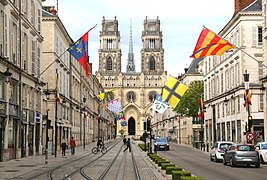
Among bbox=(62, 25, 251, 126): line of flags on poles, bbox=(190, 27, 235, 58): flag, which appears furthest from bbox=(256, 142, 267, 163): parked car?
bbox=(190, 27, 235, 58): flag

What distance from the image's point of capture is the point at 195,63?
104m

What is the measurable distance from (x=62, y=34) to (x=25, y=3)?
829 inches

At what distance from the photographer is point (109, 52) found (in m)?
184

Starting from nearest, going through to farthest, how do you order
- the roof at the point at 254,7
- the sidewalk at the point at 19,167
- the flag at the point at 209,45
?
the sidewalk at the point at 19,167, the flag at the point at 209,45, the roof at the point at 254,7

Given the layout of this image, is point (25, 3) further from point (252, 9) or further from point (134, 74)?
point (134, 74)

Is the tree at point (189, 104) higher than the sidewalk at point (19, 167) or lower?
higher

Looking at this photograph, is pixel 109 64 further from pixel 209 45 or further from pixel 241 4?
pixel 209 45

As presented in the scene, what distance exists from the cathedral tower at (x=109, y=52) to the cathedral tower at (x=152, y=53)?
31.9ft

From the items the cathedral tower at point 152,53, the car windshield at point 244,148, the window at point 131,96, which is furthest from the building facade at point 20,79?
the cathedral tower at point 152,53

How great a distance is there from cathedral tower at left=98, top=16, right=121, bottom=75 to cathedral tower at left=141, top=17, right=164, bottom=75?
9.73 meters

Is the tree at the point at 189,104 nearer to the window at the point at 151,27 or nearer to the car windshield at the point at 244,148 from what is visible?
the car windshield at the point at 244,148

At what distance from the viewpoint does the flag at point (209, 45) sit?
99.7 ft

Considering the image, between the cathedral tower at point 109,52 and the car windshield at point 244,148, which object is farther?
the cathedral tower at point 109,52

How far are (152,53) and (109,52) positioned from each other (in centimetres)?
1623
